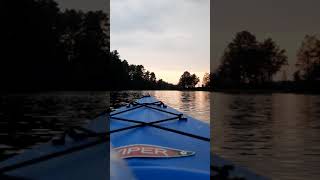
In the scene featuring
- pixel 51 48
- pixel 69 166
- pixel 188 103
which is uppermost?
pixel 51 48

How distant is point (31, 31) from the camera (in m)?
68.8

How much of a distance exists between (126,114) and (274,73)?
120538mm

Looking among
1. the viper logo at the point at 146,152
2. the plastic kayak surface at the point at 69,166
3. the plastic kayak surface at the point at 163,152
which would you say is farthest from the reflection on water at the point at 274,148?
the plastic kayak surface at the point at 69,166

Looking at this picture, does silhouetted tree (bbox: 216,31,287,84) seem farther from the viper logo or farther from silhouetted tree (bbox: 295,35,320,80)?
the viper logo

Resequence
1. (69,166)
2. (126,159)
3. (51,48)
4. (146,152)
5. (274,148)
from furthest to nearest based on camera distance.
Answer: (51,48) < (274,148) < (146,152) < (126,159) < (69,166)

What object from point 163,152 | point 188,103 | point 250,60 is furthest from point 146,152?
point 250,60

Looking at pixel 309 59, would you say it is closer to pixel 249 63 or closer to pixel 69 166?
Result: pixel 249 63

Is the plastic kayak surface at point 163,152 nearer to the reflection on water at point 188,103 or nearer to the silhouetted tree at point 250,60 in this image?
the reflection on water at point 188,103

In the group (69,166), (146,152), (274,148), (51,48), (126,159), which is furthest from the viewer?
(51,48)

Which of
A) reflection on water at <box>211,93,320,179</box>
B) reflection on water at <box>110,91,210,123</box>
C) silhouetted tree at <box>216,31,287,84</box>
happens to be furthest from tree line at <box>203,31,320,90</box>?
reflection on water at <box>211,93,320,179</box>

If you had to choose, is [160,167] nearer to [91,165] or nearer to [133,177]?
[133,177]

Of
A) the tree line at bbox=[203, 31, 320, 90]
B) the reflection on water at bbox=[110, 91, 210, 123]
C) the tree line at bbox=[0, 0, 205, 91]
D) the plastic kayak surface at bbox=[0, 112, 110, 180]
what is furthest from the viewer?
the tree line at bbox=[203, 31, 320, 90]

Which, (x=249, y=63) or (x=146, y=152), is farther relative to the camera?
(x=249, y=63)

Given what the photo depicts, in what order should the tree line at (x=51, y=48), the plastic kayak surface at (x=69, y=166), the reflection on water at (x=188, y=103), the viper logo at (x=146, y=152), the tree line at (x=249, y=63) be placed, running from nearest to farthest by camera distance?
the plastic kayak surface at (x=69, y=166), the viper logo at (x=146, y=152), the reflection on water at (x=188, y=103), the tree line at (x=51, y=48), the tree line at (x=249, y=63)
